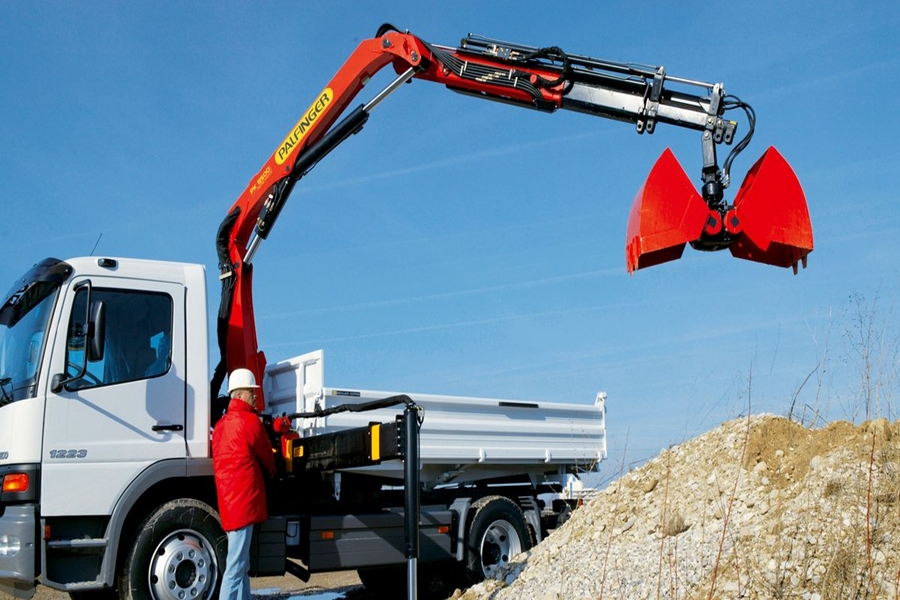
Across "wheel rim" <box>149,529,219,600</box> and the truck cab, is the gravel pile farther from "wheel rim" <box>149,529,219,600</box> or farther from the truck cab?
the truck cab

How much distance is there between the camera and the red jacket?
6.95 metres

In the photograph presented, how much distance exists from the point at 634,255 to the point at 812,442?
230 centimetres

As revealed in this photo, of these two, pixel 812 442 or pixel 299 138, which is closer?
pixel 812 442

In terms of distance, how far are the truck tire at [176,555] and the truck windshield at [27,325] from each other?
139 centimetres

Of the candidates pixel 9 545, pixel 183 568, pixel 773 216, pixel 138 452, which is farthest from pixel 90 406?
pixel 773 216

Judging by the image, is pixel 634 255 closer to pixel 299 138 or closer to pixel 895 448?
pixel 895 448

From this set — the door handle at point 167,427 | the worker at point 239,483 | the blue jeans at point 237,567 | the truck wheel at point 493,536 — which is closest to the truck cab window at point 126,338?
the door handle at point 167,427

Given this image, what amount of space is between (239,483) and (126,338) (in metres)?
1.57

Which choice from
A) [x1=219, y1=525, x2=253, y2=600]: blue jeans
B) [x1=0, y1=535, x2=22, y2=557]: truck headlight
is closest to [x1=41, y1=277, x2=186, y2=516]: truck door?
[x1=0, y1=535, x2=22, y2=557]: truck headlight

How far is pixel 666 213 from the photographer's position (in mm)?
6430

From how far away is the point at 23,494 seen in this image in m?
6.91

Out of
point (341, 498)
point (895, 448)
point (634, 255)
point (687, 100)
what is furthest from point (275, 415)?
point (895, 448)

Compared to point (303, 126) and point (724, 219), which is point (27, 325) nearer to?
point (303, 126)

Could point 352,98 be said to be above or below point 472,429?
above
